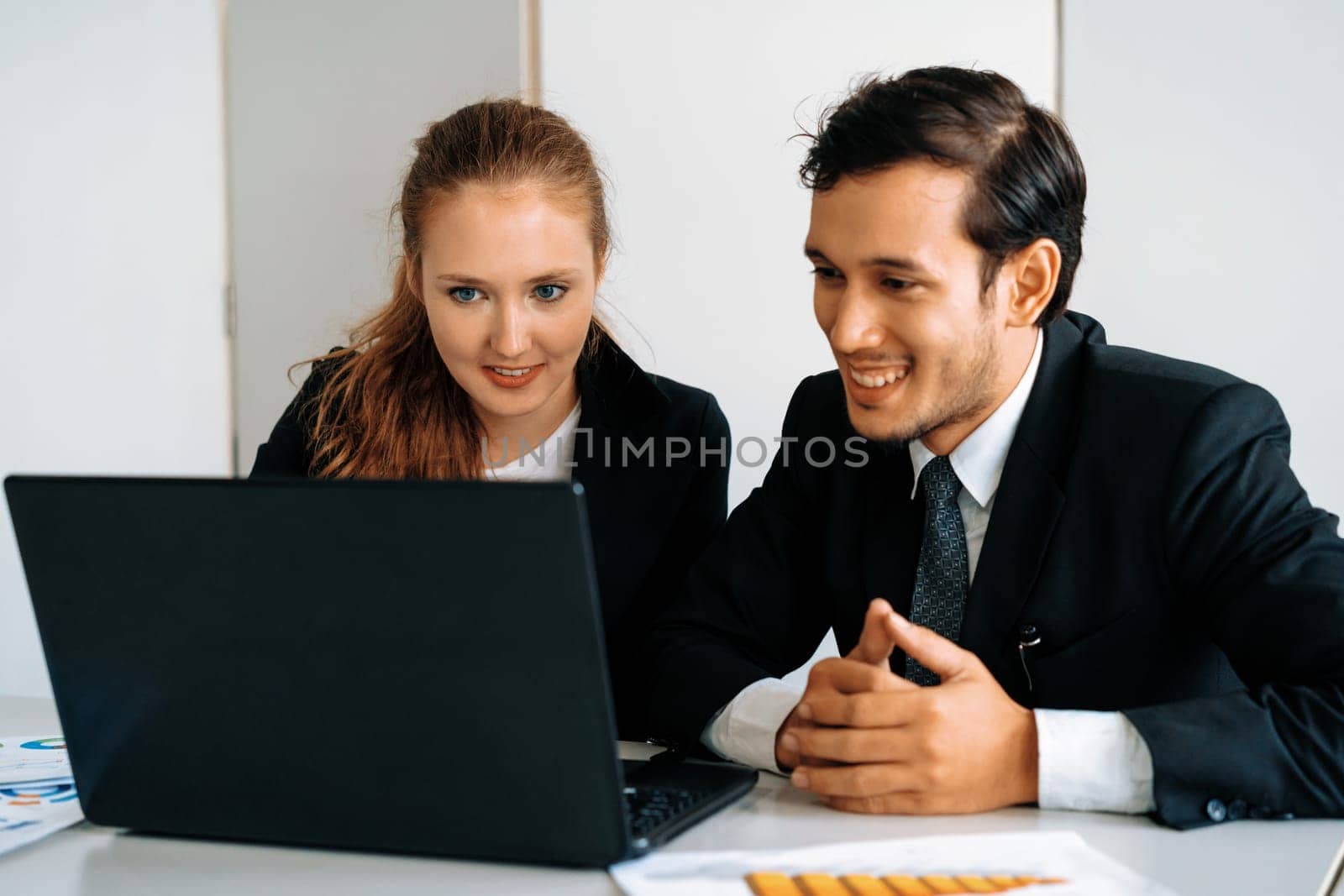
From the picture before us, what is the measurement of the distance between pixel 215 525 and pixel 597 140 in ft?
6.10

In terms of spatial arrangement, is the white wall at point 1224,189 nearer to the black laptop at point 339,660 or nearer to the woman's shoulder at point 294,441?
the woman's shoulder at point 294,441

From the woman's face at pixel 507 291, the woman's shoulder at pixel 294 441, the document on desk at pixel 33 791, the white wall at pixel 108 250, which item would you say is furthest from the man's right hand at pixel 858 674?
the white wall at pixel 108 250

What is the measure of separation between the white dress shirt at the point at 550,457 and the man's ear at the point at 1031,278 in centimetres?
79

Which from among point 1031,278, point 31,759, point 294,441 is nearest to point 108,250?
point 294,441

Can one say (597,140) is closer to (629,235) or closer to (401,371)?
(629,235)

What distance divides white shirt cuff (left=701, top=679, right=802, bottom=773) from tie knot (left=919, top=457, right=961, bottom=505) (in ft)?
1.01

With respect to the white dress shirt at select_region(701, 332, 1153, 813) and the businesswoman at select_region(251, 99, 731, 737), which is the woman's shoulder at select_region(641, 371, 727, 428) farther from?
the white dress shirt at select_region(701, 332, 1153, 813)

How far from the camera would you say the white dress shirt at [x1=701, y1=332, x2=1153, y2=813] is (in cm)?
112

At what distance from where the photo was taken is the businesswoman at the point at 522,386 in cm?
190

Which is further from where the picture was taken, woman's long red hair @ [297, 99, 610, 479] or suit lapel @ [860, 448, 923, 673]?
woman's long red hair @ [297, 99, 610, 479]

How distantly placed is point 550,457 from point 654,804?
1.03 metres

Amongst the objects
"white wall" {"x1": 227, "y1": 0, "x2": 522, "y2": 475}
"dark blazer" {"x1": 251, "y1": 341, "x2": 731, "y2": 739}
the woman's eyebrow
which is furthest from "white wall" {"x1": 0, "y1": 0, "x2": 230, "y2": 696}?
the woman's eyebrow

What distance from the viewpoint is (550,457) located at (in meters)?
2.07

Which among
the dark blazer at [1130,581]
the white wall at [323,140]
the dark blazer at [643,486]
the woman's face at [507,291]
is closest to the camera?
the dark blazer at [1130,581]
